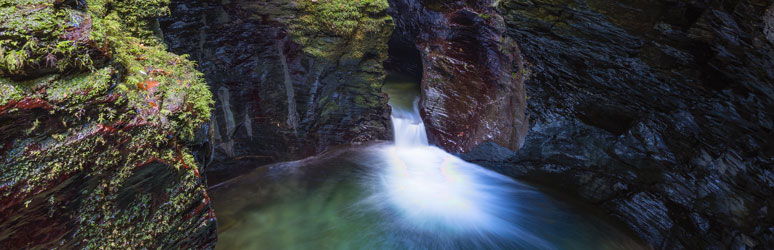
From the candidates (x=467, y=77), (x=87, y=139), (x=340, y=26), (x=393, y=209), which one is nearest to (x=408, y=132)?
(x=467, y=77)

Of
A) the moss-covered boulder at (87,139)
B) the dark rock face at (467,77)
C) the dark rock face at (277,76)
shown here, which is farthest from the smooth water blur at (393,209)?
the moss-covered boulder at (87,139)

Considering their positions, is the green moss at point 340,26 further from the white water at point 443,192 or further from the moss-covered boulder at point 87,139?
the moss-covered boulder at point 87,139

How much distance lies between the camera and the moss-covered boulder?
9.57 feet

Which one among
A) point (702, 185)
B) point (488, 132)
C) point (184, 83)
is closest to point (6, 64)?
point (184, 83)

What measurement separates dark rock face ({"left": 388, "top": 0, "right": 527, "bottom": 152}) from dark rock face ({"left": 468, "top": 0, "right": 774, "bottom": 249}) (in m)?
0.63

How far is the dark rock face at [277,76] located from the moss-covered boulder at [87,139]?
269 centimetres

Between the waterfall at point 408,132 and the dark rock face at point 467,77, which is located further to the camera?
the waterfall at point 408,132

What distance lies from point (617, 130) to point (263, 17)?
7392mm

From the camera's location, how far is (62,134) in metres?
3.12

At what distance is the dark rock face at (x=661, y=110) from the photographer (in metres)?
4.71

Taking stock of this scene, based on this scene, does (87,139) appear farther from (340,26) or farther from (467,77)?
(467,77)

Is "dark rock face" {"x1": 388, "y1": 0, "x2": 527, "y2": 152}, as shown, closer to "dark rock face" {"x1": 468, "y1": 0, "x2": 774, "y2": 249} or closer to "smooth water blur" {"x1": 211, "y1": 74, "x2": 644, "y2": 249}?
"dark rock face" {"x1": 468, "y1": 0, "x2": 774, "y2": 249}

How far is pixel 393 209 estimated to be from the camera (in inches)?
296

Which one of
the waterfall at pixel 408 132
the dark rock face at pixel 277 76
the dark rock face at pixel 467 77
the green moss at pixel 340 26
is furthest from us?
the waterfall at pixel 408 132
